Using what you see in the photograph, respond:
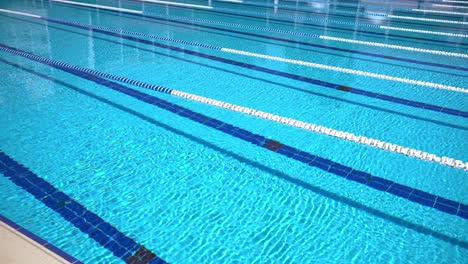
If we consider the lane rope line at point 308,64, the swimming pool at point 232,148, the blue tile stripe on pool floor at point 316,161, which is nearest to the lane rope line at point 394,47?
the swimming pool at point 232,148

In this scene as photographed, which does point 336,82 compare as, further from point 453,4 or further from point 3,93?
point 453,4

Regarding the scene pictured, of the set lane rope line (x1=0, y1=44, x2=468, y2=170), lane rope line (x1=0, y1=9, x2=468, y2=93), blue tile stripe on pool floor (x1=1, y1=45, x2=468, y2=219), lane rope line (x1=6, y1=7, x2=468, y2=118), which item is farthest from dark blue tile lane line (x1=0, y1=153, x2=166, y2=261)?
lane rope line (x1=0, y1=9, x2=468, y2=93)

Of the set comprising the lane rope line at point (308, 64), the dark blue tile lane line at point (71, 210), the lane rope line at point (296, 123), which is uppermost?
the lane rope line at point (308, 64)

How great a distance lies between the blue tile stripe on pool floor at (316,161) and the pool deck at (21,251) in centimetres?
186

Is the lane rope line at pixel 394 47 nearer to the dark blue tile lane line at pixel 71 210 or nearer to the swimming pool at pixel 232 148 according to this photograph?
the swimming pool at pixel 232 148

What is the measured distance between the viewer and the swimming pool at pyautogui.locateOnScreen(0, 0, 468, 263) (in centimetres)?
224

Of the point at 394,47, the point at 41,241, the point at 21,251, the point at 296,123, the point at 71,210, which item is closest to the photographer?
the point at 21,251

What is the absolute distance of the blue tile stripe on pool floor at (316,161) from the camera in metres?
2.62

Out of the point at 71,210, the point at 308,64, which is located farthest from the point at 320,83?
the point at 71,210

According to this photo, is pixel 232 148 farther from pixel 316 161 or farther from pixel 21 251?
pixel 21 251

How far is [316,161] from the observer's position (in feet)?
10.2

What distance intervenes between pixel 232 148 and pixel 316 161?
2.27ft

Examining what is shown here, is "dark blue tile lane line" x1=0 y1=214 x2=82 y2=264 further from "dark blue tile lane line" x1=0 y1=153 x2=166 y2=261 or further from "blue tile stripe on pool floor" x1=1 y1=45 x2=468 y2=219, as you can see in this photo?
"blue tile stripe on pool floor" x1=1 y1=45 x2=468 y2=219

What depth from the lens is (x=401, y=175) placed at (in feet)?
9.56
